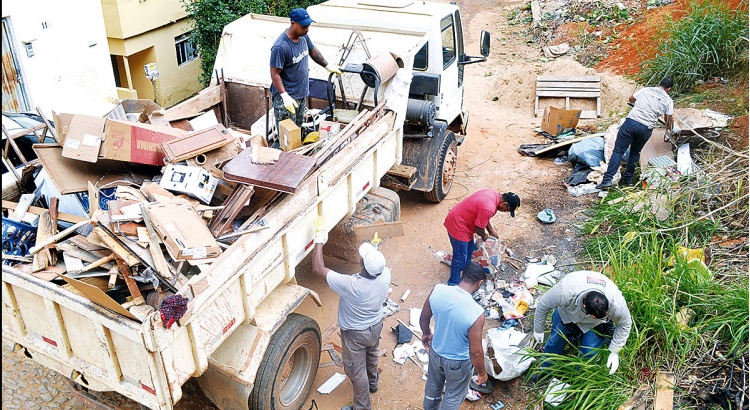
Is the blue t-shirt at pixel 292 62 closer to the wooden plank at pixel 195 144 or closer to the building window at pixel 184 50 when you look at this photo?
the wooden plank at pixel 195 144

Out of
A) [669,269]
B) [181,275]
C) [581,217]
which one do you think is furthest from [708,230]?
[181,275]

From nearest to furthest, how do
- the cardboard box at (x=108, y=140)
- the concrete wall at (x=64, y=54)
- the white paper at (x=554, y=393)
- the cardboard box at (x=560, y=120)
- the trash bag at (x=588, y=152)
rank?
the cardboard box at (x=108, y=140)
the white paper at (x=554, y=393)
the trash bag at (x=588, y=152)
the concrete wall at (x=64, y=54)
the cardboard box at (x=560, y=120)

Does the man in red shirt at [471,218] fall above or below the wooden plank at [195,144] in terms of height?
below

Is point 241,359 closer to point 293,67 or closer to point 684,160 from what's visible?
point 293,67

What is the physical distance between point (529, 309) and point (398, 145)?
2.09m

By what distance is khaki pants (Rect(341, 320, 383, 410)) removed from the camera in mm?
4625

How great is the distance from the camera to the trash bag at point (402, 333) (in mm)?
5695

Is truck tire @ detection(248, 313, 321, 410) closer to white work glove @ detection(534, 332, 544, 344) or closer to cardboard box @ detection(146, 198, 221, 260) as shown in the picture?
cardboard box @ detection(146, 198, 221, 260)

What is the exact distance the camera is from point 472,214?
5.90 meters

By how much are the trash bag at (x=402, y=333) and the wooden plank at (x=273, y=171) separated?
1.88 metres

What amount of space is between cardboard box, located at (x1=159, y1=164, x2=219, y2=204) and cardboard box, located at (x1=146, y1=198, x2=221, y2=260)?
0.29 metres

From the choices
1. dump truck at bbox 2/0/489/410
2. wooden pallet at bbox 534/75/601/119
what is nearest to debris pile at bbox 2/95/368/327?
dump truck at bbox 2/0/489/410

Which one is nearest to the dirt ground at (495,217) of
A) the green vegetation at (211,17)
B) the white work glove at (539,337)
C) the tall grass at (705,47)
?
the white work glove at (539,337)

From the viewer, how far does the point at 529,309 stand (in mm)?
5941
